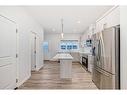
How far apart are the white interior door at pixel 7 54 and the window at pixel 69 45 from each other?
946 cm

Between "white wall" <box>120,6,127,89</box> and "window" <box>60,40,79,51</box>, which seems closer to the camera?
"white wall" <box>120,6,127,89</box>

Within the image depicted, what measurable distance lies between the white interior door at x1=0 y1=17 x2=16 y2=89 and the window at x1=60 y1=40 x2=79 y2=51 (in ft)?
31.0

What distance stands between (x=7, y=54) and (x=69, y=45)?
10065 mm

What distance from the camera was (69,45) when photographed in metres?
13.7

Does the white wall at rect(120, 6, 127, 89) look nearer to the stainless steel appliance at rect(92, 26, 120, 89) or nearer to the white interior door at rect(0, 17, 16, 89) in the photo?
the stainless steel appliance at rect(92, 26, 120, 89)

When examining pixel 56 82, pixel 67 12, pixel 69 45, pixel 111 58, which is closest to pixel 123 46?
Result: pixel 111 58

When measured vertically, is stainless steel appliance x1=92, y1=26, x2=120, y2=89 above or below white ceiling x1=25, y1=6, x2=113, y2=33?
below

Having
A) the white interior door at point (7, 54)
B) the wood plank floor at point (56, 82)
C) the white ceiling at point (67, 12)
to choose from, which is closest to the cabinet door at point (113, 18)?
the white ceiling at point (67, 12)

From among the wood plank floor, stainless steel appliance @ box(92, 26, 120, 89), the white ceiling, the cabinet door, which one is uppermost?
the white ceiling

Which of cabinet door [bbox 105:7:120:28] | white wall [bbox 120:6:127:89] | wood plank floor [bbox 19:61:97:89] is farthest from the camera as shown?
wood plank floor [bbox 19:61:97:89]

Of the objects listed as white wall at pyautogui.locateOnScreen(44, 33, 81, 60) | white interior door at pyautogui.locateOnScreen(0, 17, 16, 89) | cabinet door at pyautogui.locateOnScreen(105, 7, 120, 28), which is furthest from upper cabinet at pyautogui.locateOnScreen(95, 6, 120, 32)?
white wall at pyautogui.locateOnScreen(44, 33, 81, 60)

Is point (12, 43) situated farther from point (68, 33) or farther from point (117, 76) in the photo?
point (68, 33)

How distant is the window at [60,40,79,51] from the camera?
1367cm

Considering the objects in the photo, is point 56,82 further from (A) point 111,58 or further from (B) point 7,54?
(A) point 111,58
